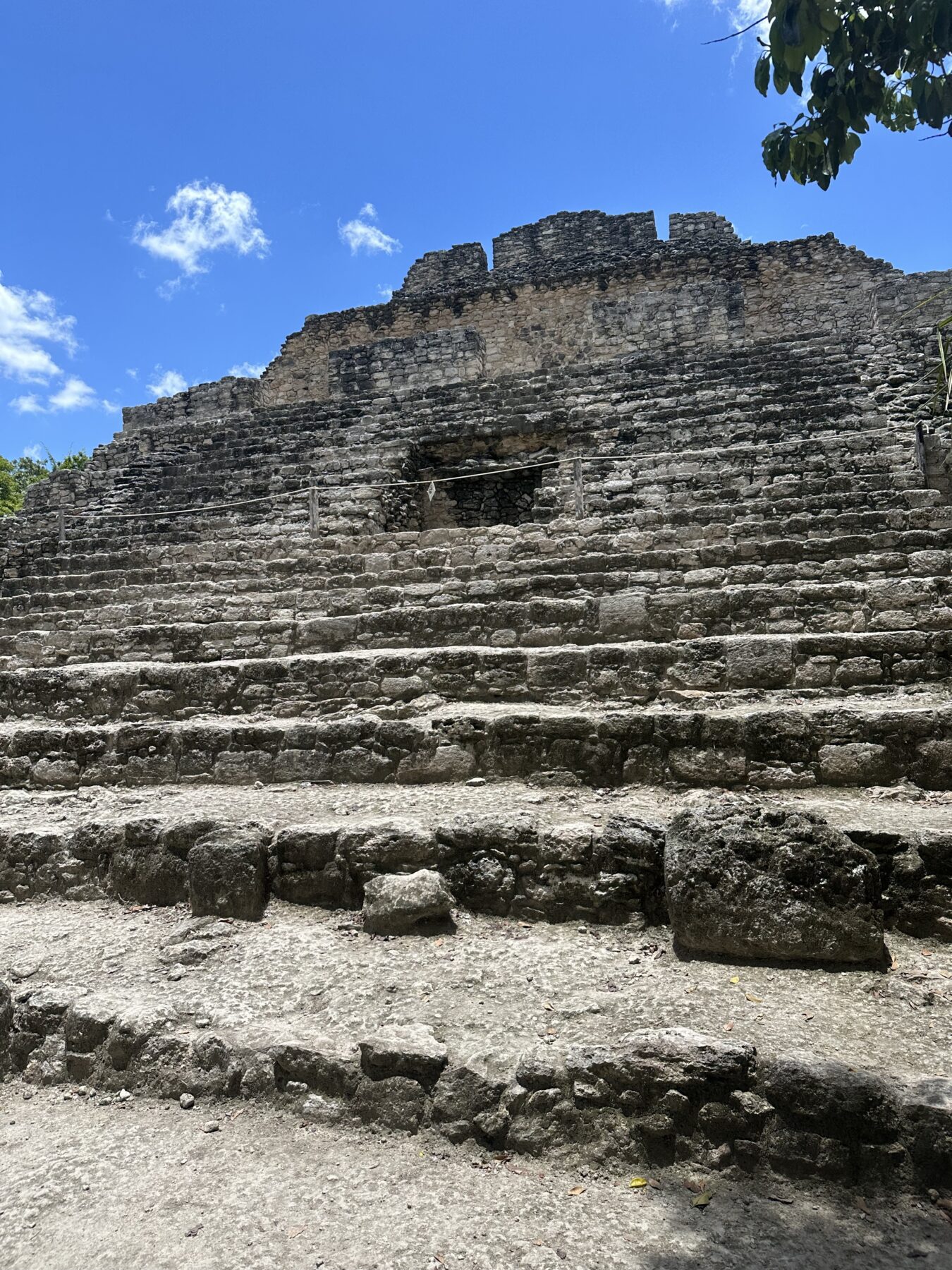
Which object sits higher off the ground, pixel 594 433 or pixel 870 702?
pixel 594 433

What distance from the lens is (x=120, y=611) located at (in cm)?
708

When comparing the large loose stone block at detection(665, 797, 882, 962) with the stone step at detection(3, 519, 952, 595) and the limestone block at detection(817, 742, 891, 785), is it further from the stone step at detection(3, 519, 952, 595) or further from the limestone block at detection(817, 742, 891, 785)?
the stone step at detection(3, 519, 952, 595)

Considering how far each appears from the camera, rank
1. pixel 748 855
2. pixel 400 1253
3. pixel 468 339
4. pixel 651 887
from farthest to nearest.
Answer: pixel 468 339 < pixel 651 887 < pixel 748 855 < pixel 400 1253

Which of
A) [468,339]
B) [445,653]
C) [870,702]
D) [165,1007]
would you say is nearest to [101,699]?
[445,653]

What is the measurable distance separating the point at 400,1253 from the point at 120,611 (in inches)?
241

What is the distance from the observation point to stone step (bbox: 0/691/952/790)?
3.81 metres

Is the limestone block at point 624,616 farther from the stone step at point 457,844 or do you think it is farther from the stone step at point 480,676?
the stone step at point 457,844

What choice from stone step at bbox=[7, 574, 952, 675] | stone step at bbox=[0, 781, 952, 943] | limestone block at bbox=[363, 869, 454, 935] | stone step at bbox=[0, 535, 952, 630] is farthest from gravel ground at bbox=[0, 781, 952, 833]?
stone step at bbox=[0, 535, 952, 630]

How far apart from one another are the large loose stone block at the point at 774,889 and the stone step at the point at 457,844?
0.54 ft

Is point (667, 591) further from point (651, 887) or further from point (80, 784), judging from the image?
point (80, 784)

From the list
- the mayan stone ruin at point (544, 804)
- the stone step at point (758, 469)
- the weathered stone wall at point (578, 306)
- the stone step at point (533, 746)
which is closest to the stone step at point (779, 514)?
the mayan stone ruin at point (544, 804)

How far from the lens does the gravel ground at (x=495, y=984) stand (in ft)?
8.72

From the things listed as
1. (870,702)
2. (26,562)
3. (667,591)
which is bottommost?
(870,702)

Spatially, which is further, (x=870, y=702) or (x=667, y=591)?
(x=667, y=591)
